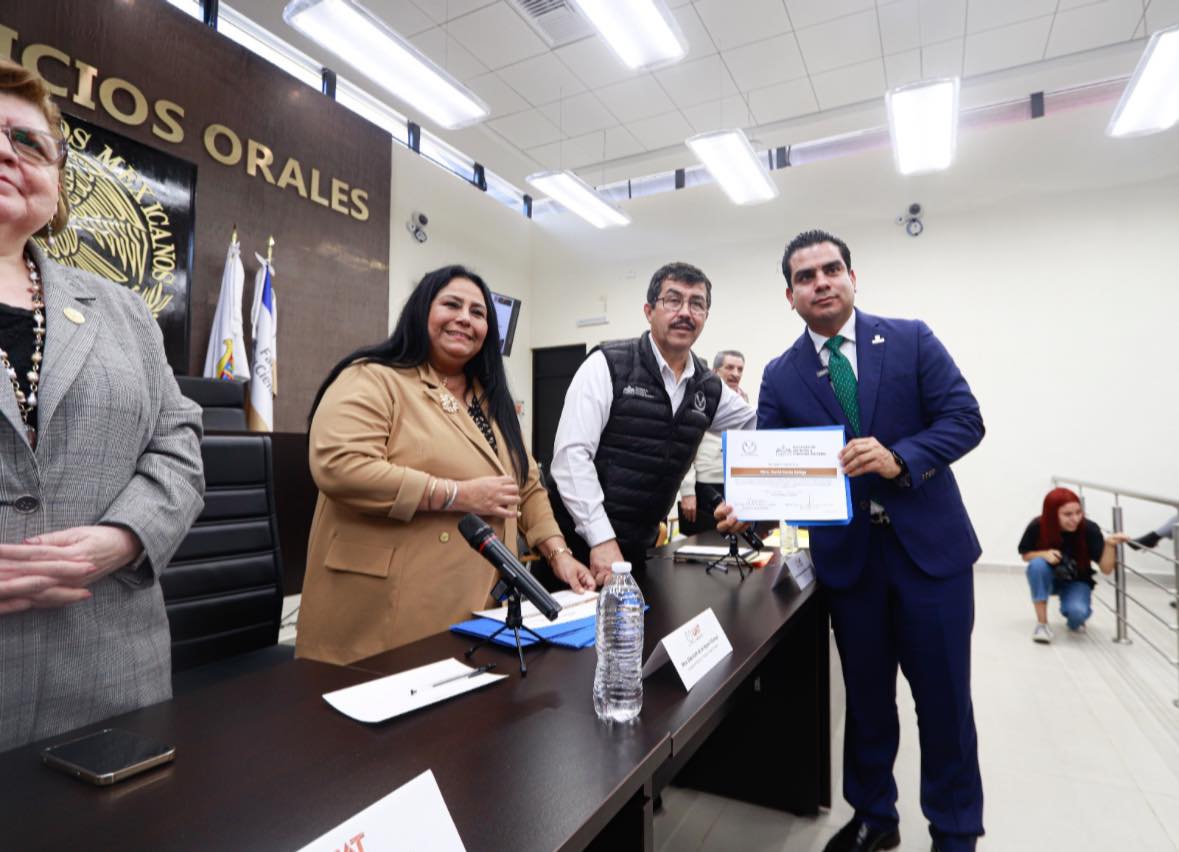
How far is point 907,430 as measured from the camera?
5.10 feet

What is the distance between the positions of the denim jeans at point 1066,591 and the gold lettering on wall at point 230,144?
559 centimetres

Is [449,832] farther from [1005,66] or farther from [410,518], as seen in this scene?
[1005,66]

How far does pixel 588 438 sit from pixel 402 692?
109cm

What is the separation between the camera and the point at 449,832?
544 mm

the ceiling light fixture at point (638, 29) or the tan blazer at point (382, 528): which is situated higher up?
the ceiling light fixture at point (638, 29)

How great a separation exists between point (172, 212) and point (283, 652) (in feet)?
11.1

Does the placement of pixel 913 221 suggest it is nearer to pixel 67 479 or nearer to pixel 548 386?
pixel 548 386

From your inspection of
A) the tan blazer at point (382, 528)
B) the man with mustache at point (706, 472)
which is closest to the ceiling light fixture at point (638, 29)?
the man with mustache at point (706, 472)

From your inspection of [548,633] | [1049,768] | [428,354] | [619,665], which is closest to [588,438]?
[428,354]

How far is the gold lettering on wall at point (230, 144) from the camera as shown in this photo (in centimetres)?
411

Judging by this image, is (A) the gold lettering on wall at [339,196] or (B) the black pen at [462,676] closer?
(B) the black pen at [462,676]

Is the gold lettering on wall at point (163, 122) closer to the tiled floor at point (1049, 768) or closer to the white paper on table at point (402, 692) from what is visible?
the white paper on table at point (402, 692)

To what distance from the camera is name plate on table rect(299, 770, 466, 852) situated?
501 millimetres

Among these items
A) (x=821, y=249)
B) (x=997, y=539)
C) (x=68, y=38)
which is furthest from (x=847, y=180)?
(x=68, y=38)
